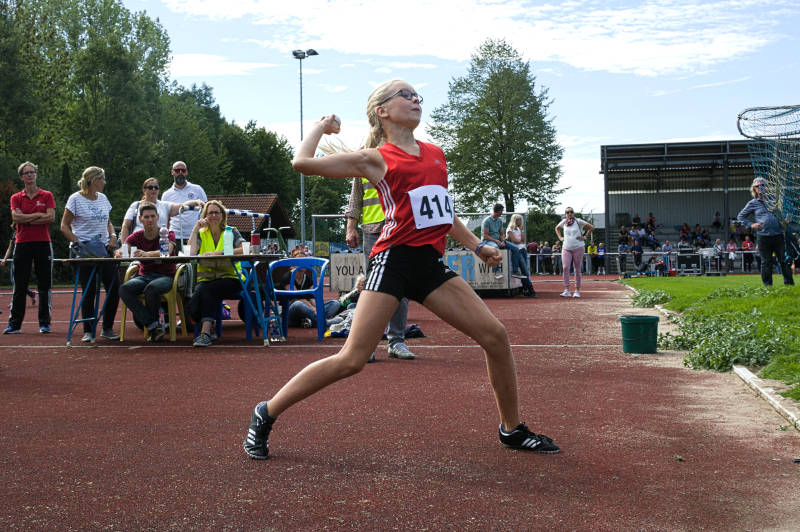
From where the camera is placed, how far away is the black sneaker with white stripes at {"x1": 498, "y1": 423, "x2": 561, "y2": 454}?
4.37m

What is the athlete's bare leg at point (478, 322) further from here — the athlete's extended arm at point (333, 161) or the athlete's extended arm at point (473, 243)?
the athlete's extended arm at point (333, 161)

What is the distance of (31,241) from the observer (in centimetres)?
1154

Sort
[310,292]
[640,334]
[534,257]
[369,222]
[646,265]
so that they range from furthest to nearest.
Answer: [534,257]
[646,265]
[310,292]
[640,334]
[369,222]

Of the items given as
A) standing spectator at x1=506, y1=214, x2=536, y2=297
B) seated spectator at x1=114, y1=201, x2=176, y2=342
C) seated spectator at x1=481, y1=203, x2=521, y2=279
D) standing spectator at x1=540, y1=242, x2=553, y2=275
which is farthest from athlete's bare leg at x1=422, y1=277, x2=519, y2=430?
standing spectator at x1=540, y1=242, x2=553, y2=275

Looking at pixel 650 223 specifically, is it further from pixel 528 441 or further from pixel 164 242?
pixel 528 441

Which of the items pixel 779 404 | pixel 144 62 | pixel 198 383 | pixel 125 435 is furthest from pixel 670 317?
pixel 144 62

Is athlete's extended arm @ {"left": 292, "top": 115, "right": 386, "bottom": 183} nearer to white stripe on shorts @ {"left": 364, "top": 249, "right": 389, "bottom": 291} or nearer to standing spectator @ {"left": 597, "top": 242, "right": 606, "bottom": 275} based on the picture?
white stripe on shorts @ {"left": 364, "top": 249, "right": 389, "bottom": 291}

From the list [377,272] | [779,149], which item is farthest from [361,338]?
[779,149]

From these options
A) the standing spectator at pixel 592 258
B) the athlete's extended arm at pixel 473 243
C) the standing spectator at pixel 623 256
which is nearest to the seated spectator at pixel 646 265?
the standing spectator at pixel 623 256

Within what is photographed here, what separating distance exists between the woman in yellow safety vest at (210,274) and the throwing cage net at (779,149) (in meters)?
7.16

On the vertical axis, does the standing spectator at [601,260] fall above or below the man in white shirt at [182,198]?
below

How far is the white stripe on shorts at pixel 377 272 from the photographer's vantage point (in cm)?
419

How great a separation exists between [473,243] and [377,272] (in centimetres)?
62

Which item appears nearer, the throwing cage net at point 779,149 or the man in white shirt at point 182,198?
the throwing cage net at point 779,149
